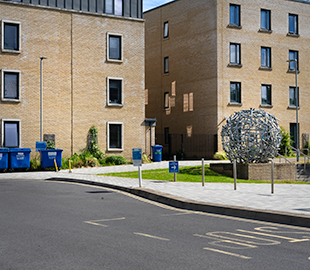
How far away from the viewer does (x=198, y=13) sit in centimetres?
3384

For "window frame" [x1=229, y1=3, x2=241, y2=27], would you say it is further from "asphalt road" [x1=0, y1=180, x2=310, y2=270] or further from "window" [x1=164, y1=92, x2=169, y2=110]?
"asphalt road" [x1=0, y1=180, x2=310, y2=270]

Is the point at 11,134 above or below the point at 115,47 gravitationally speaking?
below

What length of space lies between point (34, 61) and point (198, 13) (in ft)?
46.1

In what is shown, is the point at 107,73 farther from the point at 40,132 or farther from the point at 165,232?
the point at 165,232

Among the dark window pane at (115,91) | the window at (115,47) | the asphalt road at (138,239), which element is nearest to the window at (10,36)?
the window at (115,47)

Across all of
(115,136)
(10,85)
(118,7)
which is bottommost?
(115,136)

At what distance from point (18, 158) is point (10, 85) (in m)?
5.78

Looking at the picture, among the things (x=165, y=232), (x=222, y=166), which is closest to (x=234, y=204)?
(x=165, y=232)

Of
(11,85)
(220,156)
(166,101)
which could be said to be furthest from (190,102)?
(11,85)

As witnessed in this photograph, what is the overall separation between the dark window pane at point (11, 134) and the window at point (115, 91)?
6272 millimetres

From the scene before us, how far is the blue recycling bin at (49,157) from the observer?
22.3 m

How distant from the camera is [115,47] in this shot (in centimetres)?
2903

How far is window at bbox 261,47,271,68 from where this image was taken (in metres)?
34.4

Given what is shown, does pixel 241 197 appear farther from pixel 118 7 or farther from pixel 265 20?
pixel 265 20
